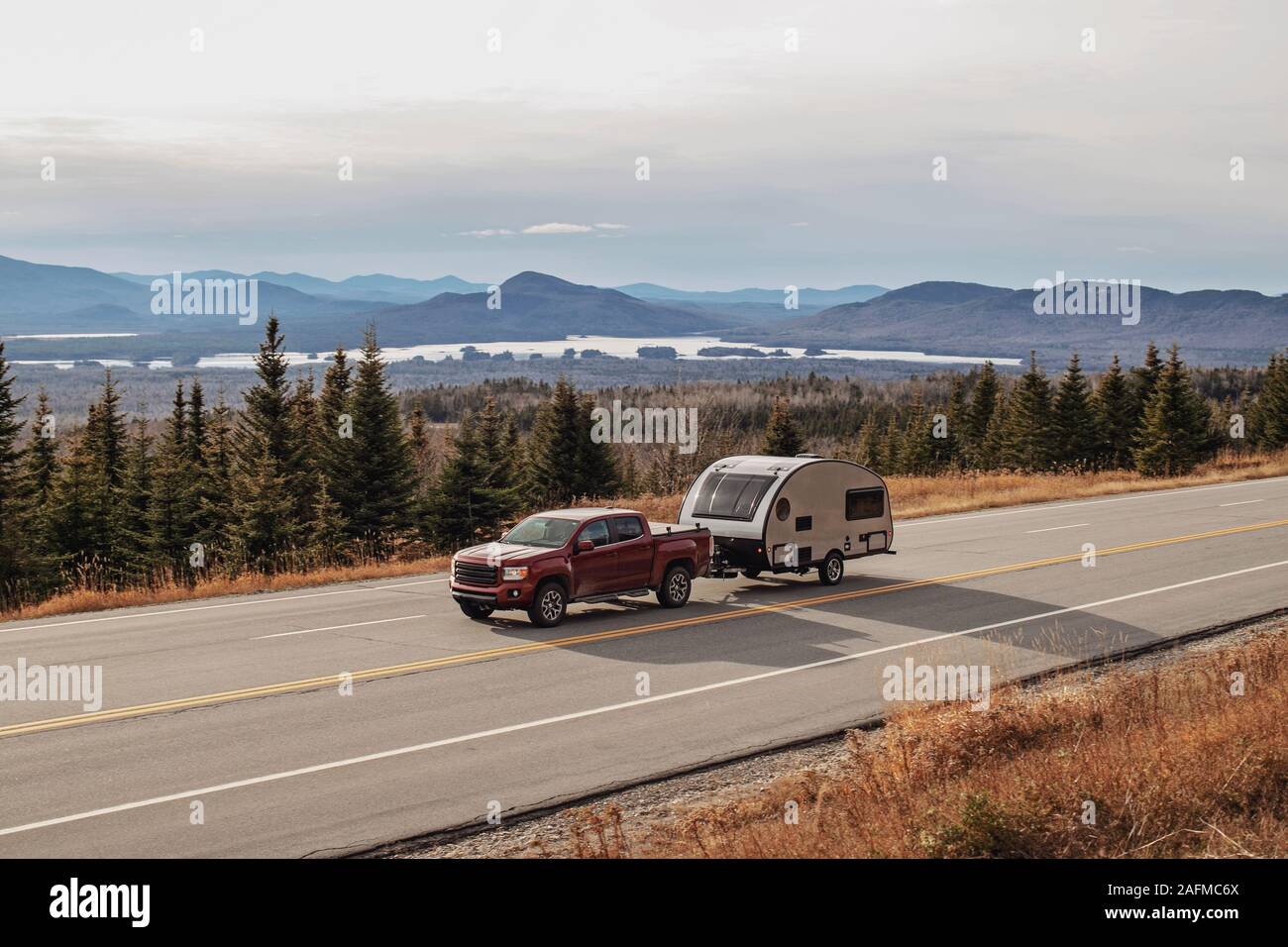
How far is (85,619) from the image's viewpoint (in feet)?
62.4

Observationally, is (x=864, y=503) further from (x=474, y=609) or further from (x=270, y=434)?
(x=270, y=434)

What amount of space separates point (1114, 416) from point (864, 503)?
191 ft

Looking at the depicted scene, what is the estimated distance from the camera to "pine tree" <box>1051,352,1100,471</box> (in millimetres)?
72125

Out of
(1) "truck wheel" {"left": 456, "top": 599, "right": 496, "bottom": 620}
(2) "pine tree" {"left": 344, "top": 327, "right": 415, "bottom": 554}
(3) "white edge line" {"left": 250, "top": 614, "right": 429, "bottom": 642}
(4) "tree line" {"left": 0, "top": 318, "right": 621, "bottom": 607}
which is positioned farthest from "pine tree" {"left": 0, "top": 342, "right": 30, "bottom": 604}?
(1) "truck wheel" {"left": 456, "top": 599, "right": 496, "bottom": 620}

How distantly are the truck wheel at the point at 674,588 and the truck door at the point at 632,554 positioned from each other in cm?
40

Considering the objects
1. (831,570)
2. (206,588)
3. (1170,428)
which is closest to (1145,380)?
(1170,428)

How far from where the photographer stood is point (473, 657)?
16.0 metres

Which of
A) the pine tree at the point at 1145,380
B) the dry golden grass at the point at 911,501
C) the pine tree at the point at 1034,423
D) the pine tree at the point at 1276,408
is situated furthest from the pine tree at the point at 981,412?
the dry golden grass at the point at 911,501

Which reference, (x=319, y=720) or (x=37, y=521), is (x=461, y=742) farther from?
(x=37, y=521)

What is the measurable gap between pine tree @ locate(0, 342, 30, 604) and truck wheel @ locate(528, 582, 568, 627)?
92.3 ft

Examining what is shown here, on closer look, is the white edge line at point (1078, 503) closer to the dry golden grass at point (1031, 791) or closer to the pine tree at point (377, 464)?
the dry golden grass at point (1031, 791)

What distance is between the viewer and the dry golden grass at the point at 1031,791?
828cm

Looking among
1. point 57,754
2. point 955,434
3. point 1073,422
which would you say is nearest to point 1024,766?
point 57,754

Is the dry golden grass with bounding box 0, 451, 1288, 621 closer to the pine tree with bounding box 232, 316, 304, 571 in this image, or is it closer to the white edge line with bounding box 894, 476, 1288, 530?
the white edge line with bounding box 894, 476, 1288, 530
